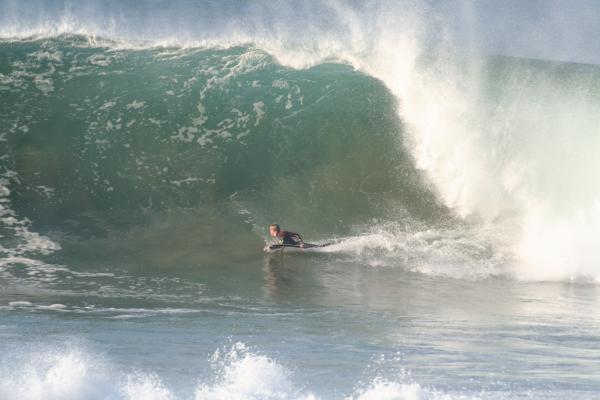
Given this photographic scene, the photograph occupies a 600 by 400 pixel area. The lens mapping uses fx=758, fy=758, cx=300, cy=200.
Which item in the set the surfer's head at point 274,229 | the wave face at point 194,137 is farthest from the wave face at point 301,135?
the surfer's head at point 274,229

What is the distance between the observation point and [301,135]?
1633cm

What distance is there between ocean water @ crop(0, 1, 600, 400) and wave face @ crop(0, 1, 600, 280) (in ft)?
0.17

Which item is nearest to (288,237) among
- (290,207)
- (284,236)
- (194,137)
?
(284,236)

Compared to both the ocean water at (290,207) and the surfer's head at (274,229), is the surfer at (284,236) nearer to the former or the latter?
the surfer's head at (274,229)

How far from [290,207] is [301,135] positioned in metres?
2.30

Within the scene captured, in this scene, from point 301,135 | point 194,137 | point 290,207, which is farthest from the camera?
point 301,135

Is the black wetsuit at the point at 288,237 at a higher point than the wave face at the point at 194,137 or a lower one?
lower

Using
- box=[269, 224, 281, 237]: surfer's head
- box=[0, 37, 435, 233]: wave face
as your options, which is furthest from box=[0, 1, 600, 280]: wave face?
box=[269, 224, 281, 237]: surfer's head

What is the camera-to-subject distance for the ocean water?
23.6 feet

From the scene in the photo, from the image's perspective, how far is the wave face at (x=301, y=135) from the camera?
14094mm

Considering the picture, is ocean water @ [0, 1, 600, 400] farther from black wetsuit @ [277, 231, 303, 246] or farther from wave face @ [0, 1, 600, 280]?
black wetsuit @ [277, 231, 303, 246]

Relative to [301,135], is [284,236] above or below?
below

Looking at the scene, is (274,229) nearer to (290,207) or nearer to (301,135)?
(290,207)

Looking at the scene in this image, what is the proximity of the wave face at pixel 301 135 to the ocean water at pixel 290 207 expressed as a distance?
0.05m
